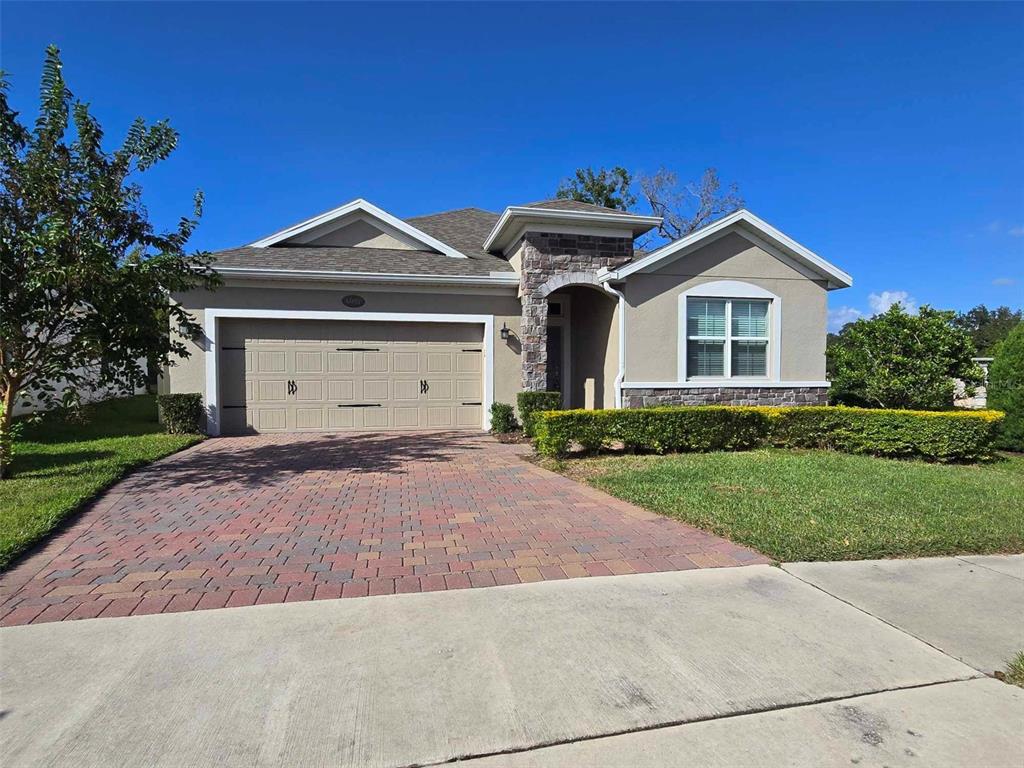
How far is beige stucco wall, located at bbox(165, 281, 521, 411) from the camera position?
12031mm

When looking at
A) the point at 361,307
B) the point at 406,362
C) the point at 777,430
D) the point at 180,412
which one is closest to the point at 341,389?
the point at 406,362

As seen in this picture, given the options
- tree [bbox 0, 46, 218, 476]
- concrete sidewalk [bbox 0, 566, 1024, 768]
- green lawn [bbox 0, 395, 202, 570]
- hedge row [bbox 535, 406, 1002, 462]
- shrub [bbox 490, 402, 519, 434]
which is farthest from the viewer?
shrub [bbox 490, 402, 519, 434]

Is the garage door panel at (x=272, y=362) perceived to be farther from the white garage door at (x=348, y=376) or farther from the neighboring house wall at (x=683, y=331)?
the neighboring house wall at (x=683, y=331)

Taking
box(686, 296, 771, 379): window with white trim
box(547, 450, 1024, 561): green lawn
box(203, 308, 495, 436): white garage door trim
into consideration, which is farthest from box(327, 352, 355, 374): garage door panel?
box(686, 296, 771, 379): window with white trim

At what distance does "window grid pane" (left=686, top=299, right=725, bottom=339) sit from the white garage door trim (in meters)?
4.26

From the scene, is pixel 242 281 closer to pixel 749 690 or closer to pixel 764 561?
pixel 764 561

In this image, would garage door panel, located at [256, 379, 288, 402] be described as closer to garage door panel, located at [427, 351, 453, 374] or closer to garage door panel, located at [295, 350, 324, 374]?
garage door panel, located at [295, 350, 324, 374]

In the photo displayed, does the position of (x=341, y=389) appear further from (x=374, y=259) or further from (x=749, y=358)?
(x=749, y=358)

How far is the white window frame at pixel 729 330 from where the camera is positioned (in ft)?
39.3

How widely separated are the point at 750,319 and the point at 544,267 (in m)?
4.53

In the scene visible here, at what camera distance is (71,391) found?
7.05m

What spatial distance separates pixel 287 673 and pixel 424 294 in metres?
10.6

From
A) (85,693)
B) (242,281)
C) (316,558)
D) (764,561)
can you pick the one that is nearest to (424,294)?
(242,281)

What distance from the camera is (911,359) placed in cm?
1046
